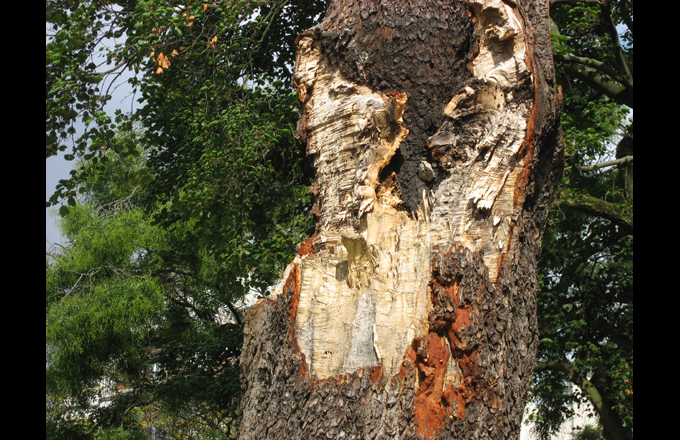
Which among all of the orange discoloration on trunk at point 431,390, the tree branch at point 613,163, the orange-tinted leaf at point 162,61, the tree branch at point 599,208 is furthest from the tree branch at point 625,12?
the orange discoloration on trunk at point 431,390

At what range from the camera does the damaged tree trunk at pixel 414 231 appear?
1913 mm

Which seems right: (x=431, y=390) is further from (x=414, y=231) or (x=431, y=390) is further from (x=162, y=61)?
(x=162, y=61)

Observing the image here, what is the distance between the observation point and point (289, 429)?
196 cm

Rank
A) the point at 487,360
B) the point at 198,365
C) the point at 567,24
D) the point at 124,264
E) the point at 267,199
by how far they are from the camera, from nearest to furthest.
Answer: the point at 487,360 → the point at 267,199 → the point at 198,365 → the point at 567,24 → the point at 124,264

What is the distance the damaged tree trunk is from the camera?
6.28 ft

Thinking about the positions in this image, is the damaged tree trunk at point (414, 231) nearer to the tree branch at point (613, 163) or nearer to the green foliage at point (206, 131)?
the green foliage at point (206, 131)

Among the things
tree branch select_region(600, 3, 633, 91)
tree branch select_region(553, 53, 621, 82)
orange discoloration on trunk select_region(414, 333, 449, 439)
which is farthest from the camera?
tree branch select_region(553, 53, 621, 82)

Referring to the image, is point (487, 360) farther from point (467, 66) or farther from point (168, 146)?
point (168, 146)

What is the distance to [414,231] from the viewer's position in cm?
210

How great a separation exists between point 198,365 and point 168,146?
2820 mm

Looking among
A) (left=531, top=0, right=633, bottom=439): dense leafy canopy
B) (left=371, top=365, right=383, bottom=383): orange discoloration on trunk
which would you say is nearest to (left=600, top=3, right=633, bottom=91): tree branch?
(left=531, top=0, right=633, bottom=439): dense leafy canopy

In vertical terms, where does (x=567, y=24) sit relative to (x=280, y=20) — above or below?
above

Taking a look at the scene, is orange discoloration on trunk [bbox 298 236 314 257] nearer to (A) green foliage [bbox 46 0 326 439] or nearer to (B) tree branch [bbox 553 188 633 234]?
(A) green foliage [bbox 46 0 326 439]

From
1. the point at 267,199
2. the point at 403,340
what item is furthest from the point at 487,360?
the point at 267,199
